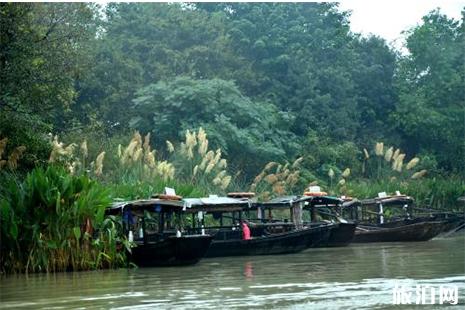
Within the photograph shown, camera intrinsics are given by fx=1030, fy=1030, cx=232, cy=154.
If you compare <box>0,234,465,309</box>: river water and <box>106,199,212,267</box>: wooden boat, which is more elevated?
<box>106,199,212,267</box>: wooden boat

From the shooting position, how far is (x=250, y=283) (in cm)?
1455

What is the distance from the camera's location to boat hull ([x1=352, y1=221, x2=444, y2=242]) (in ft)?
85.4

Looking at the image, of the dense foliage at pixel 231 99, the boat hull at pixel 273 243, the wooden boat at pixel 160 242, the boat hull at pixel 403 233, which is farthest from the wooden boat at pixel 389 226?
the wooden boat at pixel 160 242

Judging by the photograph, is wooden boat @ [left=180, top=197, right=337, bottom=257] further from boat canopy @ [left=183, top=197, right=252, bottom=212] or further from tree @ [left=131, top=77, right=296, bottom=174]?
tree @ [left=131, top=77, right=296, bottom=174]

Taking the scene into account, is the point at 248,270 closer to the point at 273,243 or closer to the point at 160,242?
the point at 160,242

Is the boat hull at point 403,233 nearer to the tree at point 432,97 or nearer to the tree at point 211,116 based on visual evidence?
the tree at point 211,116

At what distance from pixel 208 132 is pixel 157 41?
733cm

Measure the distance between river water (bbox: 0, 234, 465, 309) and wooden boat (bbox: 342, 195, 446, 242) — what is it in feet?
17.9

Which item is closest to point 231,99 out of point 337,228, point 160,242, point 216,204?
point 337,228

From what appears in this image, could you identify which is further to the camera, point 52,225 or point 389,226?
point 389,226

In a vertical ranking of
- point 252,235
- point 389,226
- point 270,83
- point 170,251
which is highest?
point 270,83

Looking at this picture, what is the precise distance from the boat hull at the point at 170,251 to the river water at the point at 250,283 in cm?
30

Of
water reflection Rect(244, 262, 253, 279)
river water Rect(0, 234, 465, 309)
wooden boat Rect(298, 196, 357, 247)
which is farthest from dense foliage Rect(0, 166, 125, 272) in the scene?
wooden boat Rect(298, 196, 357, 247)

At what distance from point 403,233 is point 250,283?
40.4 feet
